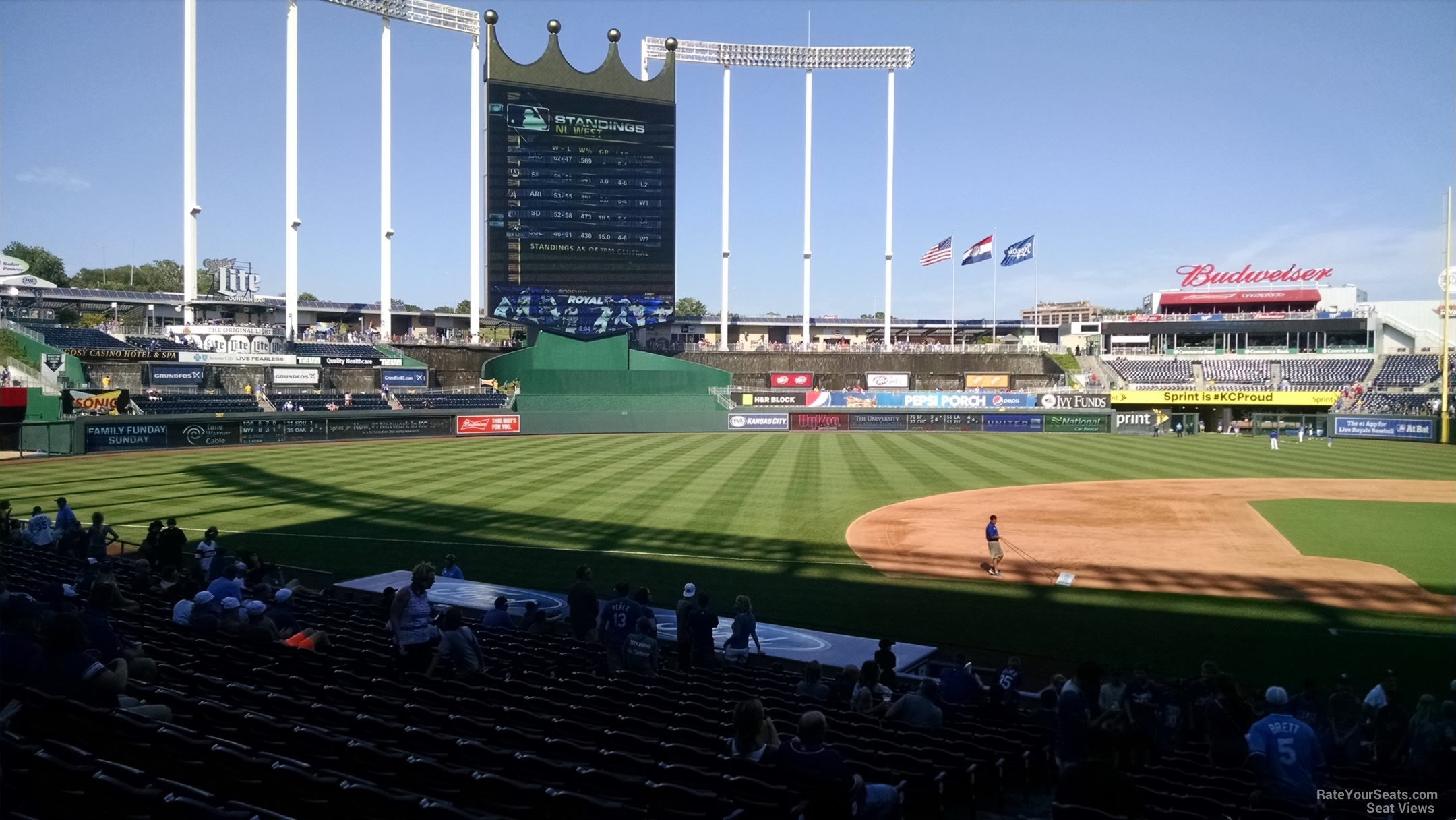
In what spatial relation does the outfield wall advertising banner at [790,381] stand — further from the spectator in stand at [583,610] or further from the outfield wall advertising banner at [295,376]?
the spectator in stand at [583,610]

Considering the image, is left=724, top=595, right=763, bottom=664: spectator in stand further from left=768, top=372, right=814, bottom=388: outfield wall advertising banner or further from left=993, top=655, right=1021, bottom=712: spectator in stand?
left=768, top=372, right=814, bottom=388: outfield wall advertising banner

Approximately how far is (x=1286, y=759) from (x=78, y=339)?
59.8 m

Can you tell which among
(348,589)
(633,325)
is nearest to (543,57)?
(633,325)

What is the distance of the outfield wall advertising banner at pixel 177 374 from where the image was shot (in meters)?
49.0

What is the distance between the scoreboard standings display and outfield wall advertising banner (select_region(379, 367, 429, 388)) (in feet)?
25.1

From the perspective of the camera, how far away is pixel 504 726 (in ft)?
20.1

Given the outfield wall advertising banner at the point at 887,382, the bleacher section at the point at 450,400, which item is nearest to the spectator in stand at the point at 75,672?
the bleacher section at the point at 450,400

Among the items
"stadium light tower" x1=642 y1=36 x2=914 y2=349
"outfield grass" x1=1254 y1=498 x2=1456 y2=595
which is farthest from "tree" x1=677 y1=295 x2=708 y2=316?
"outfield grass" x1=1254 y1=498 x2=1456 y2=595

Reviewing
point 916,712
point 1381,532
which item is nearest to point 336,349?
point 1381,532

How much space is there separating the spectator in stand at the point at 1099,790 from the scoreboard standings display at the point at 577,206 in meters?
54.5

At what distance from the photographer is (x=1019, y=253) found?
6631 centimetres

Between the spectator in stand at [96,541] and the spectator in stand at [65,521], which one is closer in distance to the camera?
the spectator in stand at [96,541]

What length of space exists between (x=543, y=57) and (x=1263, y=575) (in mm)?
51232

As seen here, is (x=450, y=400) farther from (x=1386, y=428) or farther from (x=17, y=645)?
(x=1386, y=428)
